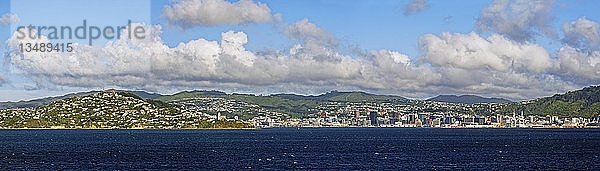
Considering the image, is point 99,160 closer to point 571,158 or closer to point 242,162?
point 242,162

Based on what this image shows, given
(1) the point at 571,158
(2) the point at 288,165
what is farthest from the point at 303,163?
(1) the point at 571,158

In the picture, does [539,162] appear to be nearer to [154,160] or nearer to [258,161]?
[258,161]

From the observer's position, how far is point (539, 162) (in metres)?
140

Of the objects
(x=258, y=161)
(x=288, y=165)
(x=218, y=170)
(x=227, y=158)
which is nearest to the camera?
(x=218, y=170)

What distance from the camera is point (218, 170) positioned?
411ft

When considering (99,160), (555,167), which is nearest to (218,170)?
(99,160)

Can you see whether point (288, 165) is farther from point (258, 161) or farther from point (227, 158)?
point (227, 158)

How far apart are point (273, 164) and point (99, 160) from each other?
3431 cm

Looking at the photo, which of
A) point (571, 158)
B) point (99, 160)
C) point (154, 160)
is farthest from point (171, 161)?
point (571, 158)

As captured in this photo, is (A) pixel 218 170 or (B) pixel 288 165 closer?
(A) pixel 218 170

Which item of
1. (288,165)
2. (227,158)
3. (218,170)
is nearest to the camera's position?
(218,170)

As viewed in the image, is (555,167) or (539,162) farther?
(539,162)

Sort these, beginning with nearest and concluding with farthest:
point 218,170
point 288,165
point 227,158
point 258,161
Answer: point 218,170, point 288,165, point 258,161, point 227,158

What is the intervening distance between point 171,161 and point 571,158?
73951 millimetres
